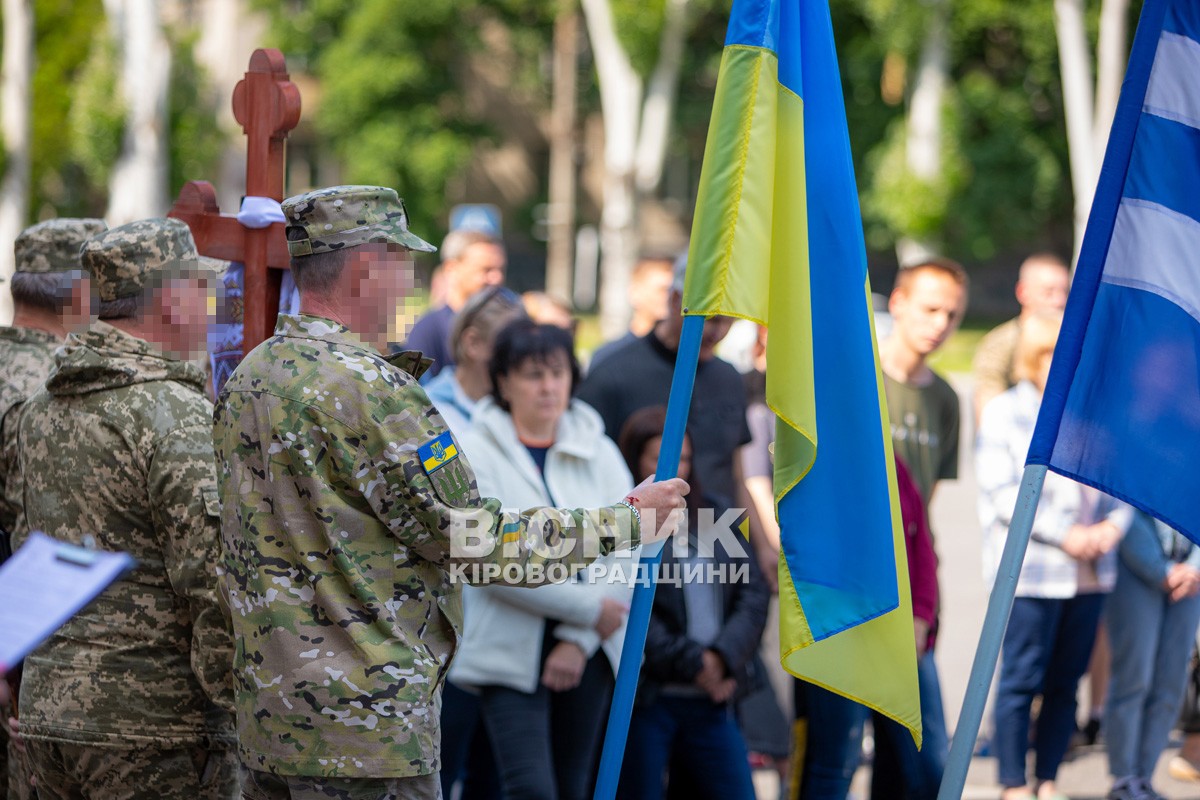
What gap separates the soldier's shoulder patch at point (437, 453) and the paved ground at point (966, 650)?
3.58 m

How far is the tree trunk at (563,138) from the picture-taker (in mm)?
33594

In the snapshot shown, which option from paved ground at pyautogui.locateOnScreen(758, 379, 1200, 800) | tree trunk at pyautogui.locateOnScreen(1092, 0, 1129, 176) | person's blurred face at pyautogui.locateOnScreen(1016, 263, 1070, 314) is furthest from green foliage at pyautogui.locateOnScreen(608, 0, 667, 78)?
person's blurred face at pyautogui.locateOnScreen(1016, 263, 1070, 314)

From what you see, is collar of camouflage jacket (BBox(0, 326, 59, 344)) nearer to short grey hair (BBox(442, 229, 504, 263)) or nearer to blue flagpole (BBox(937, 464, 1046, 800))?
blue flagpole (BBox(937, 464, 1046, 800))

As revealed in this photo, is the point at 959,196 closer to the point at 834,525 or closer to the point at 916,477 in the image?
the point at 916,477

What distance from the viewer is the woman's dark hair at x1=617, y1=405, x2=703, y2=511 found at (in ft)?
14.6

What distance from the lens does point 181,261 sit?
3.18 m

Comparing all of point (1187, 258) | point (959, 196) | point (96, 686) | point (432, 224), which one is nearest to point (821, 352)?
point (1187, 258)

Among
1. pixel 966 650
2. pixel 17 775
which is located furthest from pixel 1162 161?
pixel 966 650

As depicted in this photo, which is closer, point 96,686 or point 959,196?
point 96,686

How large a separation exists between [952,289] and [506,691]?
7.29 ft

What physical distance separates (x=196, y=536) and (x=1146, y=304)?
7.35 ft

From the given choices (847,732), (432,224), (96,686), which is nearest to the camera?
(96,686)

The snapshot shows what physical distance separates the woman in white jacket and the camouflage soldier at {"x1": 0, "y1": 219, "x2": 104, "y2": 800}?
4.04ft

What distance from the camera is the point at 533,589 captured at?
4199 millimetres
